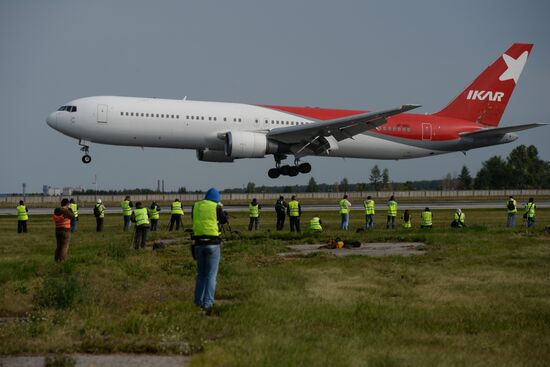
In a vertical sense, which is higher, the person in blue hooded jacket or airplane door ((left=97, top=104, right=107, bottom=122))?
airplane door ((left=97, top=104, right=107, bottom=122))

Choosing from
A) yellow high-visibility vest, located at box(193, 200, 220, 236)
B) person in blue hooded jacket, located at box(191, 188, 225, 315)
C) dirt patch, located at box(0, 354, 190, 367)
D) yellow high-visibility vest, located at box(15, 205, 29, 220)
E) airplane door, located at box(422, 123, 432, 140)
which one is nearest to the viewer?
dirt patch, located at box(0, 354, 190, 367)

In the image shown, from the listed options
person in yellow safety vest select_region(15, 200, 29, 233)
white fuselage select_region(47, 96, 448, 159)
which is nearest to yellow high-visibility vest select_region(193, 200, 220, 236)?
person in yellow safety vest select_region(15, 200, 29, 233)

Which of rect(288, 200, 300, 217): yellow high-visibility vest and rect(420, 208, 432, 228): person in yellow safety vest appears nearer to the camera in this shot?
rect(288, 200, 300, 217): yellow high-visibility vest

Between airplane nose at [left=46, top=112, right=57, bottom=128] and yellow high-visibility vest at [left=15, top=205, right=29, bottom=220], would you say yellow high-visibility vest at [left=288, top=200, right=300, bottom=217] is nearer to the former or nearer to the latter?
yellow high-visibility vest at [left=15, top=205, right=29, bottom=220]

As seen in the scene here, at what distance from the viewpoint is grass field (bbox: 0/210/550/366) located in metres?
8.39

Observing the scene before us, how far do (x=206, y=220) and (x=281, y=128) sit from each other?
3235cm

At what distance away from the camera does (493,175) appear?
129375mm

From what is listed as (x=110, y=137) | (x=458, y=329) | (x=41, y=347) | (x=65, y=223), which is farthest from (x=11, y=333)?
(x=110, y=137)

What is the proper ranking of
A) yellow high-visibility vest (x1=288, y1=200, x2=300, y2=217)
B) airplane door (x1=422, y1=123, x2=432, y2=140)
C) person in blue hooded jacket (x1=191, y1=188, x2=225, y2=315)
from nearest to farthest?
1. person in blue hooded jacket (x1=191, y1=188, x2=225, y2=315)
2. yellow high-visibility vest (x1=288, y1=200, x2=300, y2=217)
3. airplane door (x1=422, y1=123, x2=432, y2=140)

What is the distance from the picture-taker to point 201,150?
4497cm

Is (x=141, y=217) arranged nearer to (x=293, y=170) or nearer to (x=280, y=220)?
(x=280, y=220)

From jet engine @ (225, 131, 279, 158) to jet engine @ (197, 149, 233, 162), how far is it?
6.95 feet

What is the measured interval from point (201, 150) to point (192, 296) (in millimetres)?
32555

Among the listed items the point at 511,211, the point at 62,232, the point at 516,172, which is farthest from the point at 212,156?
the point at 516,172
